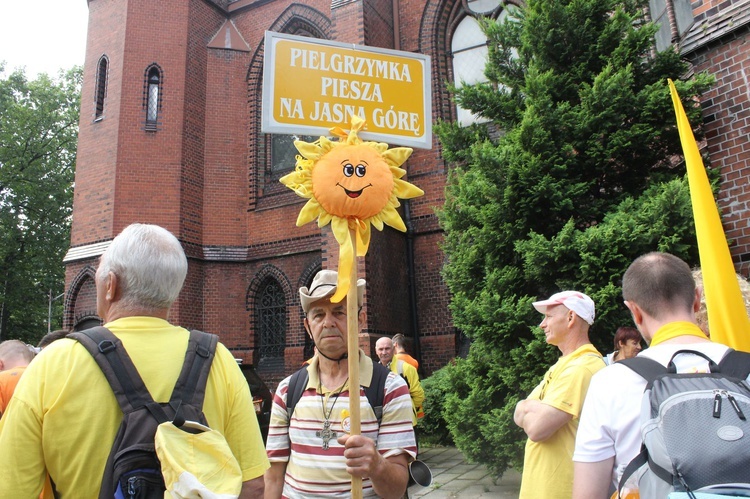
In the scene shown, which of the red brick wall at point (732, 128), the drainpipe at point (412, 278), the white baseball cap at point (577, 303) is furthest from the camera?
the drainpipe at point (412, 278)

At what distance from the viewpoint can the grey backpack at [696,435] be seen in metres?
1.40

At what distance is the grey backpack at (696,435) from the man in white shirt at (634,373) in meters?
0.19

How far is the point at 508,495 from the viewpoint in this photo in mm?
5613

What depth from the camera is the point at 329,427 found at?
7.85 feet

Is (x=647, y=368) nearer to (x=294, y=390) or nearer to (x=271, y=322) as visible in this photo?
(x=294, y=390)

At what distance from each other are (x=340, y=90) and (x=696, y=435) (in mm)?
2194

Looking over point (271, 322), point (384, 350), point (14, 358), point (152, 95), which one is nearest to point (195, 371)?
point (14, 358)


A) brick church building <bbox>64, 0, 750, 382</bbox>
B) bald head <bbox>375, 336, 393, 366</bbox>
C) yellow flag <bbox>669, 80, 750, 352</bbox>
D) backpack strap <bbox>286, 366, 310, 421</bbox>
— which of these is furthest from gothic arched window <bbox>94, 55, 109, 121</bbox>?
yellow flag <bbox>669, 80, 750, 352</bbox>

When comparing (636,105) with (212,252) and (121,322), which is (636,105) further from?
(212,252)

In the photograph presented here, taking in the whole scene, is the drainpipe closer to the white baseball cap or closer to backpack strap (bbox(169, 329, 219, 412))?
the white baseball cap

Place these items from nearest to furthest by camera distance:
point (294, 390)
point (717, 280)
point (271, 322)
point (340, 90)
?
1. point (717, 280)
2. point (294, 390)
3. point (340, 90)
4. point (271, 322)

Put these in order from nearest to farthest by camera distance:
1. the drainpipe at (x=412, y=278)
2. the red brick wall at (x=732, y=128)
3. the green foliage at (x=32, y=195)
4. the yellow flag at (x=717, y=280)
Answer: the yellow flag at (x=717, y=280) < the red brick wall at (x=732, y=128) < the drainpipe at (x=412, y=278) < the green foliage at (x=32, y=195)

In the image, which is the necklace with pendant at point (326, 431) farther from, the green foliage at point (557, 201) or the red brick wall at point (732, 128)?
the red brick wall at point (732, 128)

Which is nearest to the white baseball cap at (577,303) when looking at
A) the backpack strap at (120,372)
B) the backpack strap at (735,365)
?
the backpack strap at (735,365)
